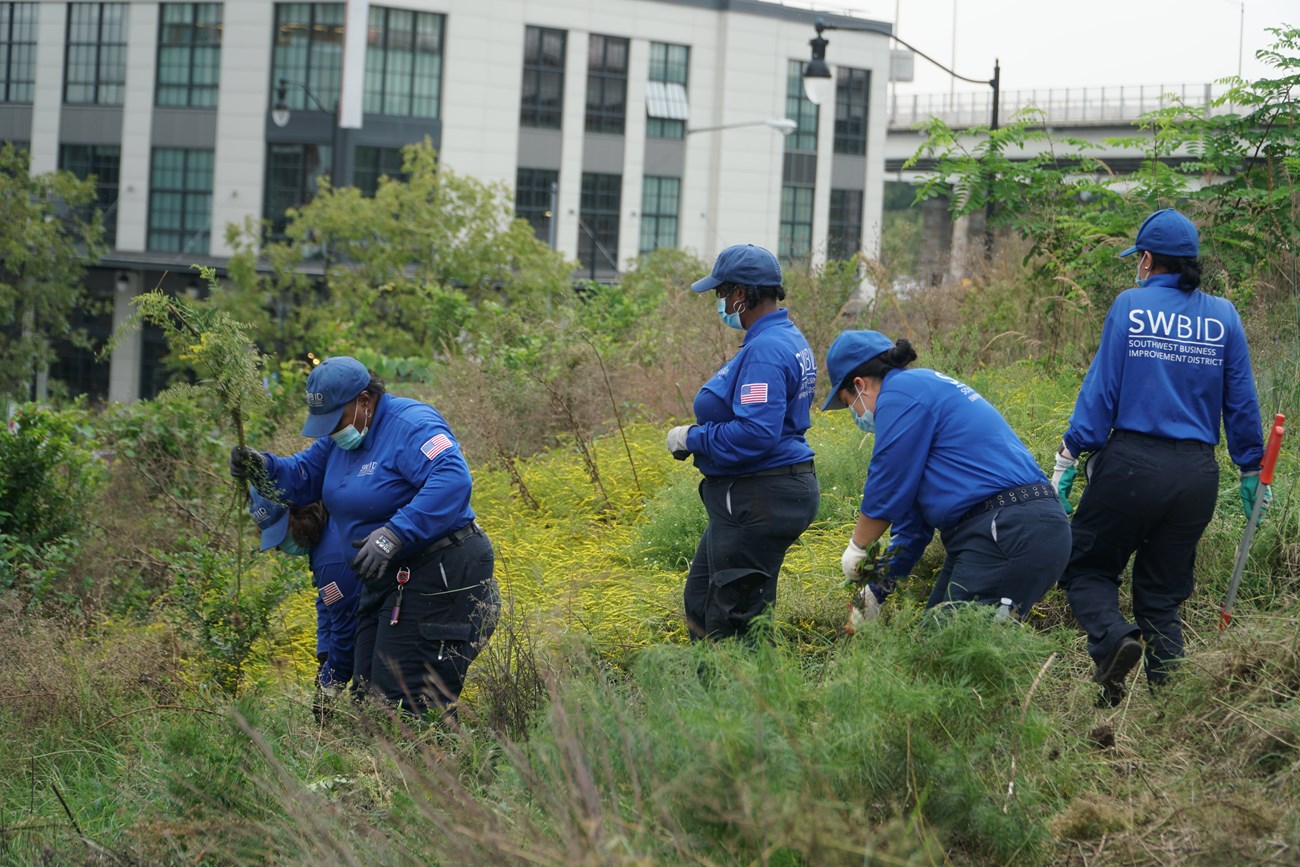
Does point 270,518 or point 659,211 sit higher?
point 659,211

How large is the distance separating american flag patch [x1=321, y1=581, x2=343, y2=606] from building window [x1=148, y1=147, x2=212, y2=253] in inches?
1377

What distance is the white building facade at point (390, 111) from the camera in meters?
37.8

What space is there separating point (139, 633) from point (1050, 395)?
19.4 ft

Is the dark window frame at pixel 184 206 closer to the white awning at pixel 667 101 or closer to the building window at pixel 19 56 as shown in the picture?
the building window at pixel 19 56

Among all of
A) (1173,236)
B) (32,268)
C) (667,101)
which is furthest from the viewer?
(667,101)

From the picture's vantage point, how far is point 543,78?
40906mm

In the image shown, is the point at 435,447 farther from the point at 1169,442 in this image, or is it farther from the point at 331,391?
the point at 1169,442

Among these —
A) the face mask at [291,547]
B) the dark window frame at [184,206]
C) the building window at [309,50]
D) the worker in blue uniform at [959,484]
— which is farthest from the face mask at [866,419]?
the dark window frame at [184,206]

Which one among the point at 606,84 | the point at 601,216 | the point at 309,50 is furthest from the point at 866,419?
the point at 606,84

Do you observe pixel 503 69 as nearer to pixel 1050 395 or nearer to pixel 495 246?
pixel 495 246

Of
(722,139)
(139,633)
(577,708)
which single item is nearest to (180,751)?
(577,708)

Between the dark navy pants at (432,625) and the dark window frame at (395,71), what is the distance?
112 feet

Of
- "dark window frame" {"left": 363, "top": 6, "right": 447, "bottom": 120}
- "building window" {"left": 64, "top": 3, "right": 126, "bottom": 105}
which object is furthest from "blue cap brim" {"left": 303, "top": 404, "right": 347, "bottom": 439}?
"building window" {"left": 64, "top": 3, "right": 126, "bottom": 105}

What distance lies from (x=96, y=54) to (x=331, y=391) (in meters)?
38.9
